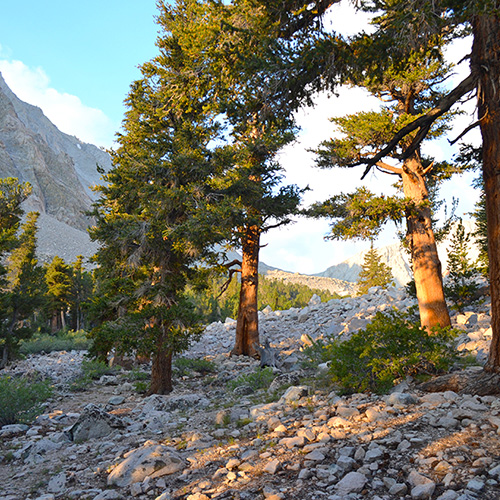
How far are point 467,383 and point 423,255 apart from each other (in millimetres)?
6361

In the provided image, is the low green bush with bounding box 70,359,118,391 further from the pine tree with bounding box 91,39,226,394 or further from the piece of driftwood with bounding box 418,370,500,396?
the piece of driftwood with bounding box 418,370,500,396

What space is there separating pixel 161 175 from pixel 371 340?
711 cm

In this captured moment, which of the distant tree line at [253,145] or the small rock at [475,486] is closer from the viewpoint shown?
the small rock at [475,486]

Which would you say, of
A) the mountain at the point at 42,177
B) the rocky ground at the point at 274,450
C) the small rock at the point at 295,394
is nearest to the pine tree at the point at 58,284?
the rocky ground at the point at 274,450

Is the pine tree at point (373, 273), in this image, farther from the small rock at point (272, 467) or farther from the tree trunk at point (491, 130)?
the small rock at point (272, 467)

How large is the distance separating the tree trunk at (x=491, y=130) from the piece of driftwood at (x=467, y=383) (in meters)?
0.16

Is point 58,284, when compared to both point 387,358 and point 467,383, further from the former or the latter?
point 467,383

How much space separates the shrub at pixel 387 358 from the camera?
17.9 feet

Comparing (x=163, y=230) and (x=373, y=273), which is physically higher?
(x=373, y=273)

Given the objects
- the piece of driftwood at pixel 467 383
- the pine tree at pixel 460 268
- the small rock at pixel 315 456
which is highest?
the pine tree at pixel 460 268

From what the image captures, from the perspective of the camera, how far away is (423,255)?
10555 mm

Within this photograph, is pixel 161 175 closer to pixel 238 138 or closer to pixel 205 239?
pixel 205 239

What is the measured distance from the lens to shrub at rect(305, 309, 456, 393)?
546 cm

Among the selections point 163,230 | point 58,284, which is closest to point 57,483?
point 163,230
